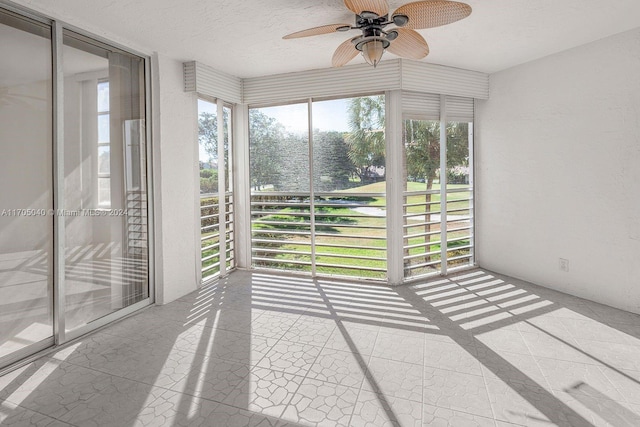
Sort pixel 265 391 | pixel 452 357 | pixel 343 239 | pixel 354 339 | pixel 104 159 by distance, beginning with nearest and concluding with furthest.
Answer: pixel 265 391, pixel 452 357, pixel 354 339, pixel 104 159, pixel 343 239

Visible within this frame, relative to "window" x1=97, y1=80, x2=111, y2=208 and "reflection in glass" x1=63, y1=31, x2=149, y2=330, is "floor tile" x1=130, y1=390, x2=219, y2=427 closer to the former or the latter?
"reflection in glass" x1=63, y1=31, x2=149, y2=330

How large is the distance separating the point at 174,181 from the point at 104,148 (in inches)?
29.9

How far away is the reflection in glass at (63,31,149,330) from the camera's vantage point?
273cm

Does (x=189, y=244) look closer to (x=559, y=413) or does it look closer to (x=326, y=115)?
(x=326, y=115)

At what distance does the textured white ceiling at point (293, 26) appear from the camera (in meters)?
2.53

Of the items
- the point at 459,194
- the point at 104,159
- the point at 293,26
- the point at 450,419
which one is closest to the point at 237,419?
the point at 450,419

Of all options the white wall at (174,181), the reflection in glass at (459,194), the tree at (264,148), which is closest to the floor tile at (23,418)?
the white wall at (174,181)

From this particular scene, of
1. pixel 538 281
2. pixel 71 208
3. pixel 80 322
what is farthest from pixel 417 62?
pixel 80 322

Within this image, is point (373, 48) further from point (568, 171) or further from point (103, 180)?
point (568, 171)

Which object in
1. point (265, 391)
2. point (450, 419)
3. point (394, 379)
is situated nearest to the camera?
point (450, 419)

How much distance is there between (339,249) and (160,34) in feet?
9.57

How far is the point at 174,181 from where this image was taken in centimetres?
365

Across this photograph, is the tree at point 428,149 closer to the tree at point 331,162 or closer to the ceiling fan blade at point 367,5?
the tree at point 331,162

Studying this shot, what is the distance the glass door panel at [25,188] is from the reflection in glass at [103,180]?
0.15 meters
